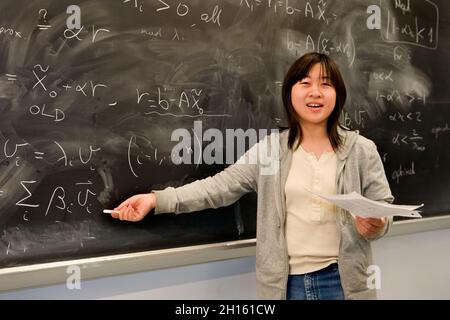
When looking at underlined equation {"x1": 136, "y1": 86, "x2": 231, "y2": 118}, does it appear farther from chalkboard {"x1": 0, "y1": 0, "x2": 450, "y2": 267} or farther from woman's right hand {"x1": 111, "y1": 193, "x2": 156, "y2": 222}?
woman's right hand {"x1": 111, "y1": 193, "x2": 156, "y2": 222}

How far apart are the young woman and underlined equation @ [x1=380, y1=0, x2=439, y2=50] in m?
0.77

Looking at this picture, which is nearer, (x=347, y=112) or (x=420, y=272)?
(x=347, y=112)

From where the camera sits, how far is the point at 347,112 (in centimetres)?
197

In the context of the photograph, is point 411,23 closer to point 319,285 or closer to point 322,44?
point 322,44

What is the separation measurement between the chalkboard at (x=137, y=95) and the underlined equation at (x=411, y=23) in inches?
0.5

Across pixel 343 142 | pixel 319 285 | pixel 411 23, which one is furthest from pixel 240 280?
pixel 411 23

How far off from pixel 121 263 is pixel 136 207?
0.71ft

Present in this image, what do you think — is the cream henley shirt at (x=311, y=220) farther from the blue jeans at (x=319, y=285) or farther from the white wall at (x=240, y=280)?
the white wall at (x=240, y=280)

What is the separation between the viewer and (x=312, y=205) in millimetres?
1481

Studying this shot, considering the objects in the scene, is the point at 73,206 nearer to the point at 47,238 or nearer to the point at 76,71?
the point at 47,238

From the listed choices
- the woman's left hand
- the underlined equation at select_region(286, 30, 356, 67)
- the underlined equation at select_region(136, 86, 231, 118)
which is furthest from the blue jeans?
the underlined equation at select_region(286, 30, 356, 67)

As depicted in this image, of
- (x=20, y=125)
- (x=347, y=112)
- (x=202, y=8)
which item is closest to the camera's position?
(x=20, y=125)

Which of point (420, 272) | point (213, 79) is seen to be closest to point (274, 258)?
point (213, 79)
